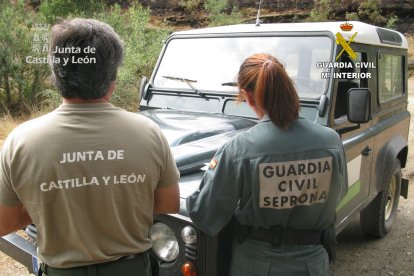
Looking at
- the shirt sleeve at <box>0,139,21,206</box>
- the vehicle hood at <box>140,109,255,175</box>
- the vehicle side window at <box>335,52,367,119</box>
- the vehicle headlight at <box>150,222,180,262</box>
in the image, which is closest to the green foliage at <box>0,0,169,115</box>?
the vehicle hood at <box>140,109,255,175</box>

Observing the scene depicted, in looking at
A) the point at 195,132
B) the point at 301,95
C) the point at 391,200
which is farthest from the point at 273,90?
the point at 391,200

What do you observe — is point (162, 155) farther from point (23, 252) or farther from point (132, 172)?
point (23, 252)

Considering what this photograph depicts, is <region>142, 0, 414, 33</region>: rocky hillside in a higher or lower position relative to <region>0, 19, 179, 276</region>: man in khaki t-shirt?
higher

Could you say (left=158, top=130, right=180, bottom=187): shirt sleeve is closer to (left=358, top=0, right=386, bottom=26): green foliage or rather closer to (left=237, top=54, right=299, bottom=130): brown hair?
(left=237, top=54, right=299, bottom=130): brown hair

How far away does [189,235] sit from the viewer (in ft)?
6.73

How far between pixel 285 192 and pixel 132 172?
628 mm

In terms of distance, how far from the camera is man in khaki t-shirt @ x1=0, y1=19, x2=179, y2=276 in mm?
1461

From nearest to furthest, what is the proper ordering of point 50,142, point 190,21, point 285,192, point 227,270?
1. point 50,142
2. point 285,192
3. point 227,270
4. point 190,21

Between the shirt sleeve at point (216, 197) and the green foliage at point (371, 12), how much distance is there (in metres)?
25.3

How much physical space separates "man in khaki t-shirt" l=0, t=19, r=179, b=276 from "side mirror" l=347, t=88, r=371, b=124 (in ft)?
5.40

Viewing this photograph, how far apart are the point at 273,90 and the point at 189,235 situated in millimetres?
795

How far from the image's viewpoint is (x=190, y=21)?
2800 centimetres

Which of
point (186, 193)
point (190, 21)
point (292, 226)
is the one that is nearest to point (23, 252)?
point (186, 193)

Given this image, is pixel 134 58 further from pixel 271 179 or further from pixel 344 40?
pixel 271 179
